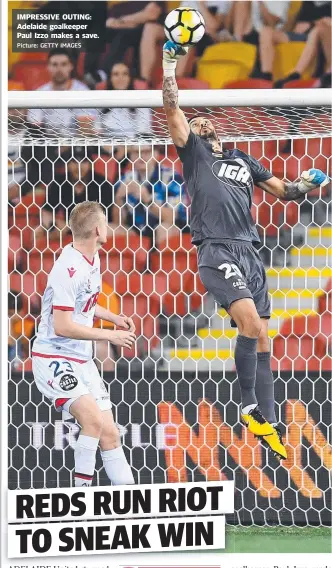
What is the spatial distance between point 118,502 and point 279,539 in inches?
25.5

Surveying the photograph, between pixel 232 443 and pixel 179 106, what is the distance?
4.20 ft

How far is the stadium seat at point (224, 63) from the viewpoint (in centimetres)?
361

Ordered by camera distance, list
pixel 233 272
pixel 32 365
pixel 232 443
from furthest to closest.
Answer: pixel 232 443 → pixel 32 365 → pixel 233 272

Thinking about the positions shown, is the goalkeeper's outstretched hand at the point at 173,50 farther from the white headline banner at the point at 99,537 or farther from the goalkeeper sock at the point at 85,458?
the white headline banner at the point at 99,537

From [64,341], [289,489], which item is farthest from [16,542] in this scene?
[289,489]

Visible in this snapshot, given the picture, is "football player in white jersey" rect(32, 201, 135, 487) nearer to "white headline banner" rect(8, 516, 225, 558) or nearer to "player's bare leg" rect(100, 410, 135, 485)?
"player's bare leg" rect(100, 410, 135, 485)

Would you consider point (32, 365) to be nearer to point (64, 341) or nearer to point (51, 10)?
point (64, 341)

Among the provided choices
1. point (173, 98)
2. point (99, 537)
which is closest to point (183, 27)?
point (173, 98)

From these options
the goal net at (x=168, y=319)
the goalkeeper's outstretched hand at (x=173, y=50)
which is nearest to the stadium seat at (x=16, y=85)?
the goal net at (x=168, y=319)

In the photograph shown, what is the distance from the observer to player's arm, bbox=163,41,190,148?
2645 mm

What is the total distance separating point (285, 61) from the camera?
12.0 ft

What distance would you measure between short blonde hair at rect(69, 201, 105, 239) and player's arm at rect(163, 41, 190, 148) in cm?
39

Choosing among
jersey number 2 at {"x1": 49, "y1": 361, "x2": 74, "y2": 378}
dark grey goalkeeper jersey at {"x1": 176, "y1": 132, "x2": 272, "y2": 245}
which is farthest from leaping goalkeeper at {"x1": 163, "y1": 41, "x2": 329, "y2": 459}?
jersey number 2 at {"x1": 49, "y1": 361, "x2": 74, "y2": 378}

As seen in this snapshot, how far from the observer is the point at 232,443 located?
3.25m
